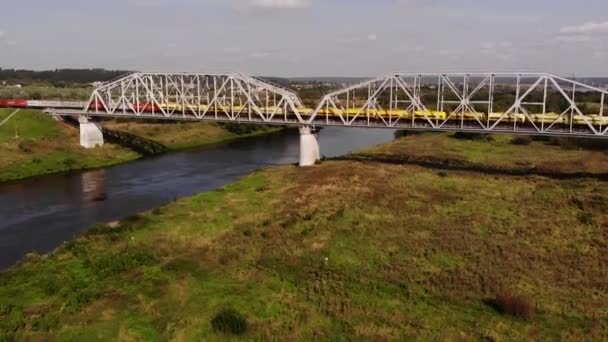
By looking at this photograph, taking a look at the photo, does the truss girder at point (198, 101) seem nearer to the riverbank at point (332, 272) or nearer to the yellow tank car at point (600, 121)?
the riverbank at point (332, 272)

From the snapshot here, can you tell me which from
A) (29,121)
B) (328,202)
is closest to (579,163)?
(328,202)

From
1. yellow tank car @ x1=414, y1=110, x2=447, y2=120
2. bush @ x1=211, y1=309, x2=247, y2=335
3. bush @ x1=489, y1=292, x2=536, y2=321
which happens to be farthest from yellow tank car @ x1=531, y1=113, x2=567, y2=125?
bush @ x1=211, y1=309, x2=247, y2=335

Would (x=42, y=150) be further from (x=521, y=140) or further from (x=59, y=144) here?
(x=521, y=140)

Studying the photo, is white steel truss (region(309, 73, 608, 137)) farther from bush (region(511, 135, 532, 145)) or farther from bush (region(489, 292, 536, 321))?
bush (region(489, 292, 536, 321))

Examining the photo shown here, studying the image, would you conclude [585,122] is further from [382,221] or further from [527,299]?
[527,299]

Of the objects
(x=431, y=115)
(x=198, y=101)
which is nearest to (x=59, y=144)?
(x=198, y=101)
